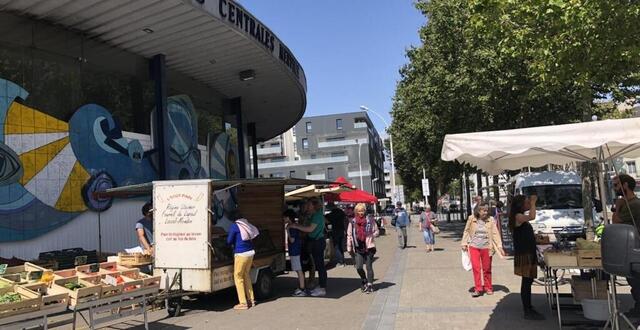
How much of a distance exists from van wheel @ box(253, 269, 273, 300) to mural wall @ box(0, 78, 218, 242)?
533 cm

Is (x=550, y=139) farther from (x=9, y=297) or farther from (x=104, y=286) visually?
(x=9, y=297)

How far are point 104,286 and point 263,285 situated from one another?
3867 mm

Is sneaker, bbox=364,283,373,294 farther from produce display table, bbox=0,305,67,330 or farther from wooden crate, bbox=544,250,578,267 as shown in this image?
produce display table, bbox=0,305,67,330

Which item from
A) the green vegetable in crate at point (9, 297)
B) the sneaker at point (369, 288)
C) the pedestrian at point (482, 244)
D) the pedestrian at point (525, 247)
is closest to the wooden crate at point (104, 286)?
the green vegetable in crate at point (9, 297)

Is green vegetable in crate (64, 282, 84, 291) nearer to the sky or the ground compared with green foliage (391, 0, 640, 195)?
nearer to the ground

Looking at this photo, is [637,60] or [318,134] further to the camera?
[318,134]

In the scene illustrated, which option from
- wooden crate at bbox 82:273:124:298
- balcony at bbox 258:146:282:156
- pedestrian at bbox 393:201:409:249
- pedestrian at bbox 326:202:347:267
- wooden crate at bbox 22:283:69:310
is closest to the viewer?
wooden crate at bbox 22:283:69:310

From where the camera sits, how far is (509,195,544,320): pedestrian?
7.51 metres

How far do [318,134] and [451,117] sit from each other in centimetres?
6793

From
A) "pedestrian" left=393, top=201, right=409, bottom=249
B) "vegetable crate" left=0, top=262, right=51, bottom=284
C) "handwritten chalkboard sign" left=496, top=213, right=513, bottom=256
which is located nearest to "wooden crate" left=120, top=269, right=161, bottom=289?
"vegetable crate" left=0, top=262, right=51, bottom=284

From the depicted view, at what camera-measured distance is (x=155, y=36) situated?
1450 cm

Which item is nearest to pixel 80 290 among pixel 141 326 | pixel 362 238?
pixel 141 326

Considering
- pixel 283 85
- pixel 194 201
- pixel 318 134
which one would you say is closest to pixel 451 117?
pixel 283 85

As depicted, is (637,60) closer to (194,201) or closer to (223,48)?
(194,201)
